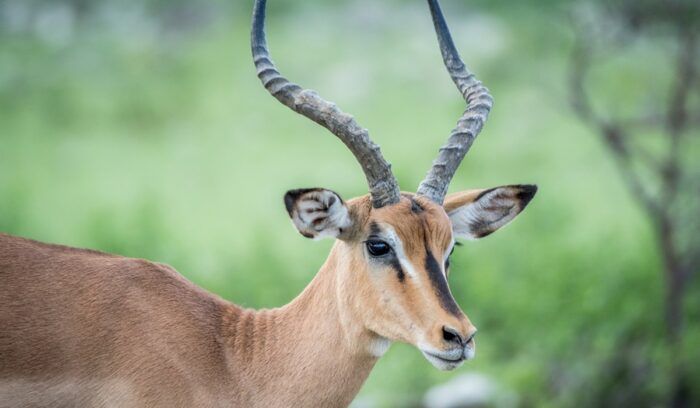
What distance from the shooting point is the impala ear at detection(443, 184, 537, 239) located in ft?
24.3

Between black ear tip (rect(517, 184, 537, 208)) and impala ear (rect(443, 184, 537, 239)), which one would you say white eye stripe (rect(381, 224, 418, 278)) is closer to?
impala ear (rect(443, 184, 537, 239))

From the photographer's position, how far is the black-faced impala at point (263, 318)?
21.5 feet

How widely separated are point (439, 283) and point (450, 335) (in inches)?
14.1

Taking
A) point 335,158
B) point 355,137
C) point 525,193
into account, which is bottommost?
point 355,137

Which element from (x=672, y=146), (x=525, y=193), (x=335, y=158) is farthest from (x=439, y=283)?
(x=335, y=158)

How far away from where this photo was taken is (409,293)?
6648 mm

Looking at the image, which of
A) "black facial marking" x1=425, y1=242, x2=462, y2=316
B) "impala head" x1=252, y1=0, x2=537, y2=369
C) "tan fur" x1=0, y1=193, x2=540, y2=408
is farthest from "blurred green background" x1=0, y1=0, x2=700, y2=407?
"black facial marking" x1=425, y1=242, x2=462, y2=316

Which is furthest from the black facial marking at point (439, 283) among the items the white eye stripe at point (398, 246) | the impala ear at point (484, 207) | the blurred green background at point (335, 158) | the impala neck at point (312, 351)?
the blurred green background at point (335, 158)

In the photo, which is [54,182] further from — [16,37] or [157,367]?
[157,367]

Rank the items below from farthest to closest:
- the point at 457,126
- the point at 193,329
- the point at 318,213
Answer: the point at 457,126 < the point at 193,329 < the point at 318,213

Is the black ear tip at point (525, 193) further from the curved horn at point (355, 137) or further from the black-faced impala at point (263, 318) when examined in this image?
the curved horn at point (355, 137)

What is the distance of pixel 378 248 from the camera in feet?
22.5

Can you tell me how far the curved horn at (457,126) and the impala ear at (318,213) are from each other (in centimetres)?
65

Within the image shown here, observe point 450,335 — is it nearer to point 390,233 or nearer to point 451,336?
point 451,336
